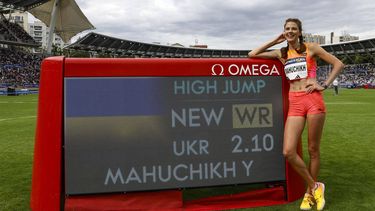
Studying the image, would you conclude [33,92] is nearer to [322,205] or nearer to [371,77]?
[322,205]

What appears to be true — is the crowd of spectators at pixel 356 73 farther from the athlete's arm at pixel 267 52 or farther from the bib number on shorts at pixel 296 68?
the bib number on shorts at pixel 296 68

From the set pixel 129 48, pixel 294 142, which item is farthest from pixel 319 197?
pixel 129 48

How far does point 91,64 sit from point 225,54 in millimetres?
105140

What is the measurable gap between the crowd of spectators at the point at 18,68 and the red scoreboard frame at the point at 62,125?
44918 mm

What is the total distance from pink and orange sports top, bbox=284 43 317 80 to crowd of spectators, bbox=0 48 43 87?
1799 inches

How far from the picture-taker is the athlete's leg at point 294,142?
379 cm

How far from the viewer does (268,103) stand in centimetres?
407

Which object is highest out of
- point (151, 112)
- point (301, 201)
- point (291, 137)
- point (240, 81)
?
point (240, 81)

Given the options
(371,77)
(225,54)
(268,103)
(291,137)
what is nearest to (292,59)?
(268,103)

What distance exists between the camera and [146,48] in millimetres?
87875

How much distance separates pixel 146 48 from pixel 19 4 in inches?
1452

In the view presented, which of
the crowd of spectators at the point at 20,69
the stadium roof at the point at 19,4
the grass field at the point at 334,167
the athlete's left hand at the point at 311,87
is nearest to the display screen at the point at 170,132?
the athlete's left hand at the point at 311,87

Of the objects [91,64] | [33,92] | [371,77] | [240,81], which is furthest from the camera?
[371,77]

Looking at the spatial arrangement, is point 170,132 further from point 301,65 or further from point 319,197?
point 319,197
